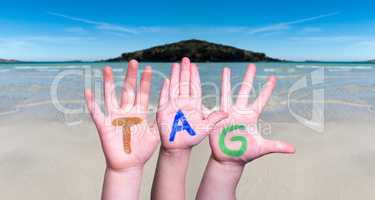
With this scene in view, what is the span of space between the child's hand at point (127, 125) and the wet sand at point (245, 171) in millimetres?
1127

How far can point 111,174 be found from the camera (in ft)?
5.09

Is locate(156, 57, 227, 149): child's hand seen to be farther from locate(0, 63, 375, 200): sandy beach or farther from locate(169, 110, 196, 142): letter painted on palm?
locate(0, 63, 375, 200): sandy beach

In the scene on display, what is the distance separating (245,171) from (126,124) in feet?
5.47

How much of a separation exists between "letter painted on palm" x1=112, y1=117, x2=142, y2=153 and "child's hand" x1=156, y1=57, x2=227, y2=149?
15cm

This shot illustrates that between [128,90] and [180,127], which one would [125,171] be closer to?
[180,127]

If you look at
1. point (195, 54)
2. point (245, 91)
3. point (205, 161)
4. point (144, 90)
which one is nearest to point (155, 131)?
point (144, 90)

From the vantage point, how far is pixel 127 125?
170 centimetres

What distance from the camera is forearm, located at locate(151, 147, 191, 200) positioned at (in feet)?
5.00

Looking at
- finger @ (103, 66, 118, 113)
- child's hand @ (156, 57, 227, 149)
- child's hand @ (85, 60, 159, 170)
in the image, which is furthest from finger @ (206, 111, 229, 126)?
Result: finger @ (103, 66, 118, 113)

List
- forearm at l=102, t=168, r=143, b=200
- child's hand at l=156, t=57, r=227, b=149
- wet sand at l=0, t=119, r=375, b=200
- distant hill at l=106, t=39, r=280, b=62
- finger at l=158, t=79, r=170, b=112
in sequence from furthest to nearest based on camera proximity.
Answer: distant hill at l=106, t=39, r=280, b=62 → wet sand at l=0, t=119, r=375, b=200 → finger at l=158, t=79, r=170, b=112 → child's hand at l=156, t=57, r=227, b=149 → forearm at l=102, t=168, r=143, b=200

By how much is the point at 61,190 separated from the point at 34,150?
107 cm

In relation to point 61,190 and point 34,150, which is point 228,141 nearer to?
point 61,190

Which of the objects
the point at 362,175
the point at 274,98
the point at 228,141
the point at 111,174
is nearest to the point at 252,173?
the point at 362,175

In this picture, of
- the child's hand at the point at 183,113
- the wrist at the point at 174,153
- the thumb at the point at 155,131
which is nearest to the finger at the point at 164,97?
the child's hand at the point at 183,113
